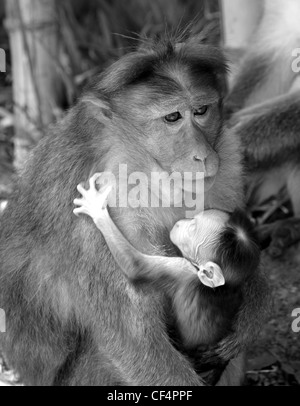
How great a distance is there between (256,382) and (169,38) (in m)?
1.72

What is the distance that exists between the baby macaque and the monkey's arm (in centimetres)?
152

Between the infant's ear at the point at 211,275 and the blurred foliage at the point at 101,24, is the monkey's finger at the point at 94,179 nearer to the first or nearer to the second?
the infant's ear at the point at 211,275

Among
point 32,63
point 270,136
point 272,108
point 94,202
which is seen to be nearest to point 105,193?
point 94,202

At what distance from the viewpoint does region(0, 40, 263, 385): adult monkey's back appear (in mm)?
3383

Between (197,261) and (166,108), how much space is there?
0.60 m

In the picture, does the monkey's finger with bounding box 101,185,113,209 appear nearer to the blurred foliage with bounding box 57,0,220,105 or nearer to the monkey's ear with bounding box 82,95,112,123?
the monkey's ear with bounding box 82,95,112,123

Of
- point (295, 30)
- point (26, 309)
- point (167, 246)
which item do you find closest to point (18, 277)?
point (26, 309)

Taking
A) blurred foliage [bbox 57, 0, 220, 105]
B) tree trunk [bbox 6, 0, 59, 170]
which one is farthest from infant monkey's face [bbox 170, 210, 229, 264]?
blurred foliage [bbox 57, 0, 220, 105]

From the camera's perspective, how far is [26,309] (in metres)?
3.73

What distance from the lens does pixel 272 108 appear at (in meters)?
5.21

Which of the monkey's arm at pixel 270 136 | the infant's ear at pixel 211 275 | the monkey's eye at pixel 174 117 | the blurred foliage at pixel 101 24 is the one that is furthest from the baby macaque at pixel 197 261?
the blurred foliage at pixel 101 24

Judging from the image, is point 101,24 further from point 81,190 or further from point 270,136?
point 81,190
